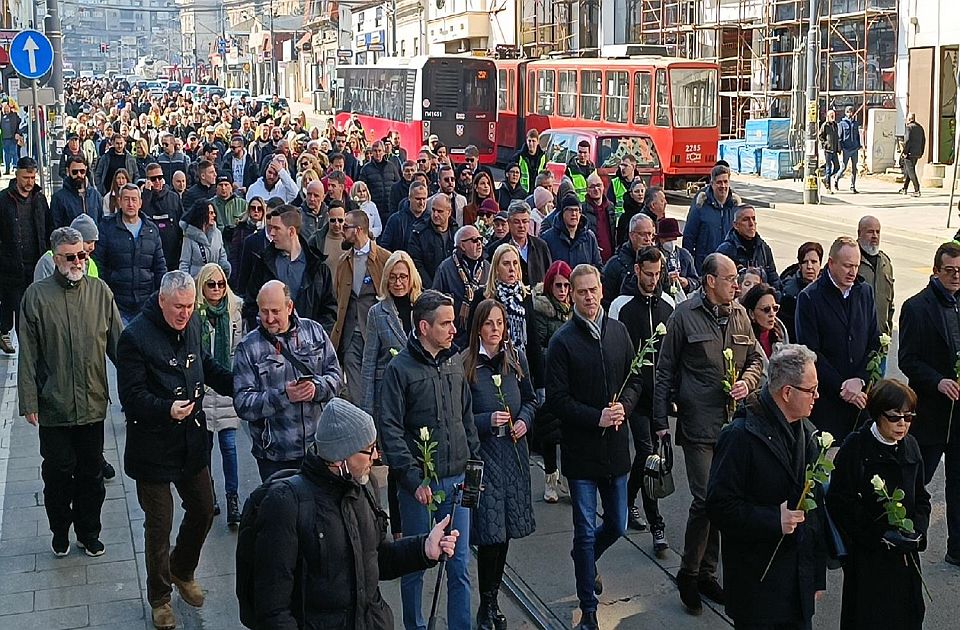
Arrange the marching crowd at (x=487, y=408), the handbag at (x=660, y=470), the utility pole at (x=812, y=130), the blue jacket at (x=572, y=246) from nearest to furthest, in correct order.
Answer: the marching crowd at (x=487, y=408) < the handbag at (x=660, y=470) < the blue jacket at (x=572, y=246) < the utility pole at (x=812, y=130)

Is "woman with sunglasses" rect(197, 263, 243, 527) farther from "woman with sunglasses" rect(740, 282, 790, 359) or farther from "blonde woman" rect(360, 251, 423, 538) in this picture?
"woman with sunglasses" rect(740, 282, 790, 359)

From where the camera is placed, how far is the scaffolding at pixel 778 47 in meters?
33.2

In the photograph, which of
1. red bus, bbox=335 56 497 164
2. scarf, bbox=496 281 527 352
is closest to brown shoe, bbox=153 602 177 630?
scarf, bbox=496 281 527 352

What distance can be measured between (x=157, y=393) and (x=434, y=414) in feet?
4.93

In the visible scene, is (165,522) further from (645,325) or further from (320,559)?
(645,325)

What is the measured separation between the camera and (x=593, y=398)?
686 centimetres

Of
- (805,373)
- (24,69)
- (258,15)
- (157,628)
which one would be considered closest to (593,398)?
(805,373)

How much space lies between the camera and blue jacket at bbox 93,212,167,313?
35.3 feet

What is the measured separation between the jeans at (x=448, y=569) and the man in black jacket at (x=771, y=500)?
1.43 metres

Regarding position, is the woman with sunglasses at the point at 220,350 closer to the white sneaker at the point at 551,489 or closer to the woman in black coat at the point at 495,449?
the white sneaker at the point at 551,489

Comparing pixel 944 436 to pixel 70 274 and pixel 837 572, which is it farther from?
pixel 70 274

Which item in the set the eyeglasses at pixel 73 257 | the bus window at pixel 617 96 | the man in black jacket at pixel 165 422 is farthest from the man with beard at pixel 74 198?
the bus window at pixel 617 96

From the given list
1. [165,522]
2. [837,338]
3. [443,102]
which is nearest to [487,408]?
[165,522]

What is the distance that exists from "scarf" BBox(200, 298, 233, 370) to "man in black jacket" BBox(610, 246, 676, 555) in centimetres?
250
